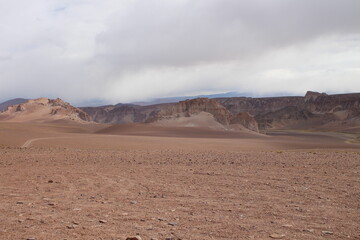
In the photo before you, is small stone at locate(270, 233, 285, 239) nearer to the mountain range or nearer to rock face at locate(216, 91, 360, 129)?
the mountain range

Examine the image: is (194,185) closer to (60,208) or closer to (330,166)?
(60,208)

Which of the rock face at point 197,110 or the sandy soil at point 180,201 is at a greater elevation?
the rock face at point 197,110

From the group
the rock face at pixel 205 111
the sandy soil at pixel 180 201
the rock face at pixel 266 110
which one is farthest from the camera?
the rock face at pixel 266 110

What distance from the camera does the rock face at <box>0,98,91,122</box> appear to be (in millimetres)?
117344

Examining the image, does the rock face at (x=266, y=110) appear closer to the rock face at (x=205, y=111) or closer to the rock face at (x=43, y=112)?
the rock face at (x=205, y=111)

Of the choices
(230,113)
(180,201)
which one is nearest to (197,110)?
(230,113)

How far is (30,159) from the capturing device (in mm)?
17438

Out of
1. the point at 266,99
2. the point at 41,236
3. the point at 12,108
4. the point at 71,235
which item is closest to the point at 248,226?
the point at 71,235

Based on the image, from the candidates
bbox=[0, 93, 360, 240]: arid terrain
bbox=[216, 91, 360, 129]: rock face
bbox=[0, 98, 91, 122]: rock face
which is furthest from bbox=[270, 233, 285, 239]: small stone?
bbox=[216, 91, 360, 129]: rock face

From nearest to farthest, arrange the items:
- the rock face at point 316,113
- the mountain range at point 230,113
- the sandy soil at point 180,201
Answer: the sandy soil at point 180,201 < the mountain range at point 230,113 < the rock face at point 316,113

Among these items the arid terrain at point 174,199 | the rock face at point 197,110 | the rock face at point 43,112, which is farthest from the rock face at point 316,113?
the arid terrain at point 174,199

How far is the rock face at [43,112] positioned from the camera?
117m

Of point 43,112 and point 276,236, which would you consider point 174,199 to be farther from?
point 43,112

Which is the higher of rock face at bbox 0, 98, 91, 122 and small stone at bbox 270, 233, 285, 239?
rock face at bbox 0, 98, 91, 122
